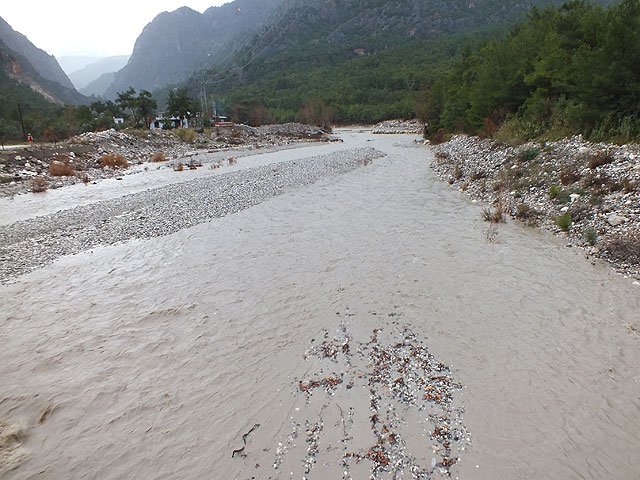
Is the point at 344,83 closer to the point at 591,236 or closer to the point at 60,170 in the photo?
the point at 60,170

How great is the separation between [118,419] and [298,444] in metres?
2.83

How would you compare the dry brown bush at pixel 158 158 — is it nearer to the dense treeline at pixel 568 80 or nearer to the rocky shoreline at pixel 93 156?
the rocky shoreline at pixel 93 156

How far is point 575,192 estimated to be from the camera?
43.7ft

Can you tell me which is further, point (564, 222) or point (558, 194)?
point (558, 194)

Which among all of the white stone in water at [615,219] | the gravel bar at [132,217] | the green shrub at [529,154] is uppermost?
the green shrub at [529,154]

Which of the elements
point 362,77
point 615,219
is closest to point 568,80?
point 615,219

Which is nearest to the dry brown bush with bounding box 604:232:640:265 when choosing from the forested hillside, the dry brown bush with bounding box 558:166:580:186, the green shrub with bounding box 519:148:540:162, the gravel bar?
the dry brown bush with bounding box 558:166:580:186

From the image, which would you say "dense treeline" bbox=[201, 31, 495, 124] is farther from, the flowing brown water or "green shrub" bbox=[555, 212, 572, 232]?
the flowing brown water

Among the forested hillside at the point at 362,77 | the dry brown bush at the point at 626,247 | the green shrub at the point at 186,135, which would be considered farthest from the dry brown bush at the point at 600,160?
the forested hillside at the point at 362,77

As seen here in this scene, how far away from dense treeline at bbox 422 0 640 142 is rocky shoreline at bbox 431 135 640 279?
5.31ft

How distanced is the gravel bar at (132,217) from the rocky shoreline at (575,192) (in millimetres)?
11342

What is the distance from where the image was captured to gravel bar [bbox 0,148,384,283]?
1254 cm

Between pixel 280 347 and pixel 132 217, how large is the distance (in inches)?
486

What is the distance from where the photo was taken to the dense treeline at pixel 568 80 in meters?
15.6
